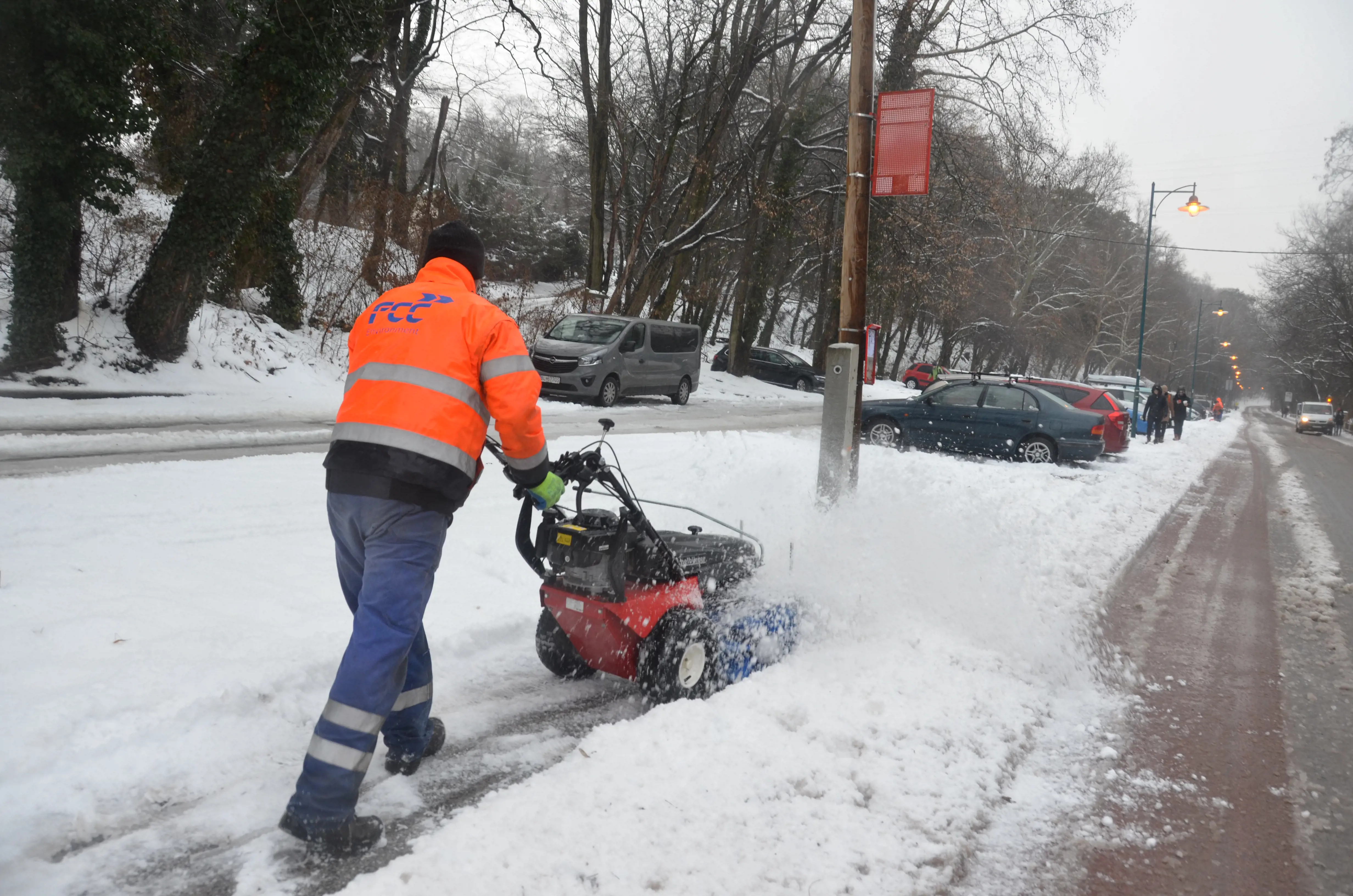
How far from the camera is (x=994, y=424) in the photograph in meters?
15.7

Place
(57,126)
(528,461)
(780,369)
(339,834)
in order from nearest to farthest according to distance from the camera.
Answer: (339,834) → (528,461) → (57,126) → (780,369)

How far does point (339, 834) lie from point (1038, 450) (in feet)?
48.1

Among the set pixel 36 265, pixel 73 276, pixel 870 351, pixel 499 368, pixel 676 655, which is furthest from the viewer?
pixel 73 276

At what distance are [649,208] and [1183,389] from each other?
19239mm

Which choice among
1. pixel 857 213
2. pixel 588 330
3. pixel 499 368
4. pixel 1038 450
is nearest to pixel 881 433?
pixel 1038 450

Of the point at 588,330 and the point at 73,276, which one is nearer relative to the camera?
the point at 73,276

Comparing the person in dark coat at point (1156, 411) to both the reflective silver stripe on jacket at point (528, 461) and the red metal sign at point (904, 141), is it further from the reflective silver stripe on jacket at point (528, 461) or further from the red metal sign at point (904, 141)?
the reflective silver stripe on jacket at point (528, 461)

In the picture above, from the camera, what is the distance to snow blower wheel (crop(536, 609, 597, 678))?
4.32 m

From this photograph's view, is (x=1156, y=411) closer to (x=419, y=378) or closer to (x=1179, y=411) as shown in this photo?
(x=1179, y=411)

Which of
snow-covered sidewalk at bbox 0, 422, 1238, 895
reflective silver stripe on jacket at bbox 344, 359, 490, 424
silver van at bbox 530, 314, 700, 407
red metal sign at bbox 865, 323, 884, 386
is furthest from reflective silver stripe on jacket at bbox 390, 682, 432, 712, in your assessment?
silver van at bbox 530, 314, 700, 407

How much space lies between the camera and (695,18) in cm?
2142

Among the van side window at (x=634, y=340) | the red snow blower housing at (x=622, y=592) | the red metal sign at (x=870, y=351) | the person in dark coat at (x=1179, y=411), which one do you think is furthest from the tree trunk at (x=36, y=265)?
the person in dark coat at (x=1179, y=411)

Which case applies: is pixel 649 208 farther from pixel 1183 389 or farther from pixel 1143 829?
Result: pixel 1143 829

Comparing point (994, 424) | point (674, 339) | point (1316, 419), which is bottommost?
point (994, 424)
